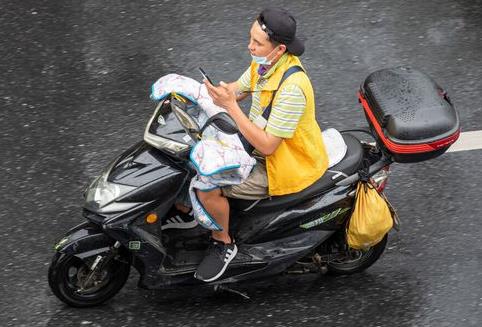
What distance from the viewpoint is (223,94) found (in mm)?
4707

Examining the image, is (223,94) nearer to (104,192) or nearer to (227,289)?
(104,192)

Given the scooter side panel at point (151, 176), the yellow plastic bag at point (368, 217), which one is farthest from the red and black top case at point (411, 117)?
the scooter side panel at point (151, 176)

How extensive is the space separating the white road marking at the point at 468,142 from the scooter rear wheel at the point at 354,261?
55.6 inches

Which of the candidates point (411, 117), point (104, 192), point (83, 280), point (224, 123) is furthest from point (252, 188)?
point (83, 280)

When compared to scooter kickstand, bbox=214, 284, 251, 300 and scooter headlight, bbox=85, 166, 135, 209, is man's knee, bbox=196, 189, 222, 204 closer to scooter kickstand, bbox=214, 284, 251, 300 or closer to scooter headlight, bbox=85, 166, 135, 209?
scooter headlight, bbox=85, 166, 135, 209

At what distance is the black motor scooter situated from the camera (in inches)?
194

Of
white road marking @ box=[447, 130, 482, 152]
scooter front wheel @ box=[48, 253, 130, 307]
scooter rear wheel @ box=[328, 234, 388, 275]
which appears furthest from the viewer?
white road marking @ box=[447, 130, 482, 152]

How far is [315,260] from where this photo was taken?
213 inches

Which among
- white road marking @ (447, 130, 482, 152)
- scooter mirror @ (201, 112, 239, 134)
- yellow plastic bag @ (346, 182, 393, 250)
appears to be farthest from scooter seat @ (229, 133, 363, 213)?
white road marking @ (447, 130, 482, 152)

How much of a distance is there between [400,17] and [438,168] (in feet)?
6.62

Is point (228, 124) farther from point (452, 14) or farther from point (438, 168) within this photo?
point (452, 14)

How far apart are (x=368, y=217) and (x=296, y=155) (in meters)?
0.54

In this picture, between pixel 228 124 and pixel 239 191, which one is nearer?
pixel 228 124

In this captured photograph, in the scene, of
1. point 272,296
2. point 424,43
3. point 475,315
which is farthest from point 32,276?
point 424,43
